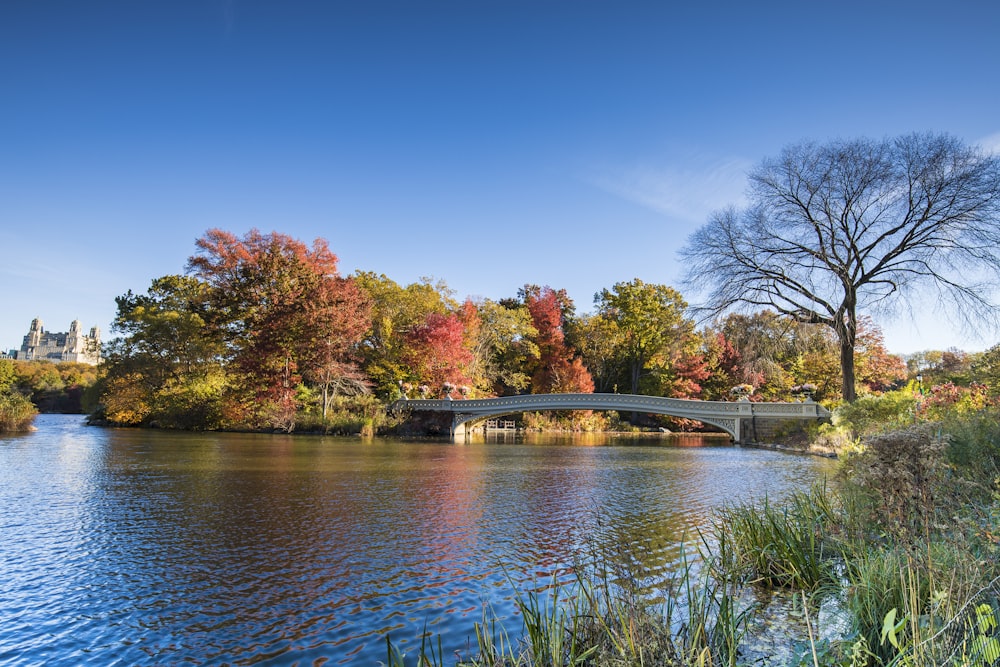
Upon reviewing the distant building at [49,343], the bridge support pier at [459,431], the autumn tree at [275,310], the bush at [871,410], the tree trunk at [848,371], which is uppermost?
the distant building at [49,343]

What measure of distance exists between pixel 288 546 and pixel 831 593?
6.08 metres

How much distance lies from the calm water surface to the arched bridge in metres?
15.2

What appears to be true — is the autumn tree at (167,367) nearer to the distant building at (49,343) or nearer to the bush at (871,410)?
the bush at (871,410)

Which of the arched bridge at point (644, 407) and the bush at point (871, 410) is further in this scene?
the arched bridge at point (644, 407)

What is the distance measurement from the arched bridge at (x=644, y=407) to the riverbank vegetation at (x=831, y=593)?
23.4m

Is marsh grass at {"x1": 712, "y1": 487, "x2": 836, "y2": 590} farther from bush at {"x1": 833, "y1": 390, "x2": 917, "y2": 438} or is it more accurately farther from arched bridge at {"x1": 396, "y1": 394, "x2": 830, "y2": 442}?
arched bridge at {"x1": 396, "y1": 394, "x2": 830, "y2": 442}

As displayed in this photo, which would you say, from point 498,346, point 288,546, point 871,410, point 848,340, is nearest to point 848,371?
point 848,340

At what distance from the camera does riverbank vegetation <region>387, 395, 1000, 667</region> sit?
3131mm

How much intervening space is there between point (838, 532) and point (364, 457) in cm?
1527

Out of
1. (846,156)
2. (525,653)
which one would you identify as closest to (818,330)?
(846,156)

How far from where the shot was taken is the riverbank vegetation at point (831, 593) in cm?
313

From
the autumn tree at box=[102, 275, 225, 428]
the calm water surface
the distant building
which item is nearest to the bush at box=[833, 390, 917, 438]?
the calm water surface

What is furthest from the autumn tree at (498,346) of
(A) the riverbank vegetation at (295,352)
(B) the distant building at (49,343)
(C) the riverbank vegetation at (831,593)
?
(B) the distant building at (49,343)

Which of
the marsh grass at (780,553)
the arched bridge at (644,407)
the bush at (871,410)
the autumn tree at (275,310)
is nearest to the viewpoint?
the marsh grass at (780,553)
